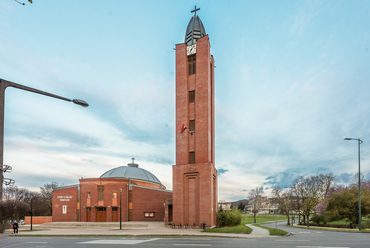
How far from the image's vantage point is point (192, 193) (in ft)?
114

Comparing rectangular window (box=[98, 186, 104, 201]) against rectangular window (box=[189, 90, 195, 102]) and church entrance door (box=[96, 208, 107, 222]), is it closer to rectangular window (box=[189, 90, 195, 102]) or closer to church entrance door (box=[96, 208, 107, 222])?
church entrance door (box=[96, 208, 107, 222])

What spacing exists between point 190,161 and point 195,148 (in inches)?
82.8

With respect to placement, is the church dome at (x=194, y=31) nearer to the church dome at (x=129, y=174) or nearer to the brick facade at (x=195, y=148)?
the brick facade at (x=195, y=148)

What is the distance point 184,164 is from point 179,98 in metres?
9.81

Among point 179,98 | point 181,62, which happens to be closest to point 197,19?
point 181,62

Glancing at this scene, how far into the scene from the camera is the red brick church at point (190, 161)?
3403cm

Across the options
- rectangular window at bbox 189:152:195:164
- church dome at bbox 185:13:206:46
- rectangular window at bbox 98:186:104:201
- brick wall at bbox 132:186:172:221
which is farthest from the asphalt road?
church dome at bbox 185:13:206:46

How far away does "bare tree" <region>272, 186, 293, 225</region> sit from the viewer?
191ft

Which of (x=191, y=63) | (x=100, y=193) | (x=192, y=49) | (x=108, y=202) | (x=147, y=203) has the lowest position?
(x=147, y=203)

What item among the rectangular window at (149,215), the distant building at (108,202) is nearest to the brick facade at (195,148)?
the distant building at (108,202)

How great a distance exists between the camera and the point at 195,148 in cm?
3594

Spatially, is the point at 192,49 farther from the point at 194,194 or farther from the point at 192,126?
the point at 194,194

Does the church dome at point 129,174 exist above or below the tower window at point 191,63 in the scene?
below

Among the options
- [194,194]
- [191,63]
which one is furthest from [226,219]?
[191,63]
